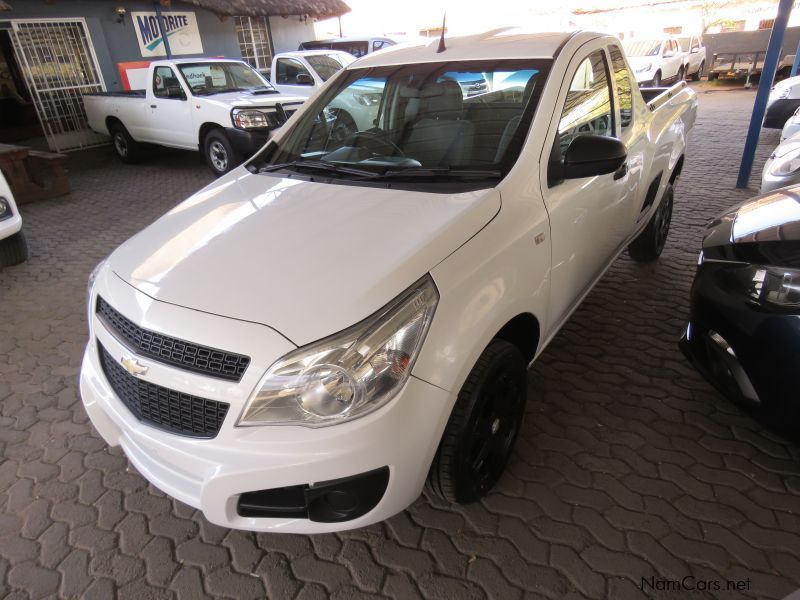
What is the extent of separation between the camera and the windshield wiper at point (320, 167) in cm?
250

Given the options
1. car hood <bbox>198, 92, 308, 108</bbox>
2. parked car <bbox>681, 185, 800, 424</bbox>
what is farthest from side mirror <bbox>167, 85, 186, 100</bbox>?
parked car <bbox>681, 185, 800, 424</bbox>

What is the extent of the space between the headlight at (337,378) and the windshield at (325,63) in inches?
378

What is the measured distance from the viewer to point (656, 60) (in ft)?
48.5

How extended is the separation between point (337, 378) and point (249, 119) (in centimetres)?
717

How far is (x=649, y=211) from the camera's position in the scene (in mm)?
3887

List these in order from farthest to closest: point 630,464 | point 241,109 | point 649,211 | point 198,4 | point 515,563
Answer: point 198,4, point 241,109, point 649,211, point 630,464, point 515,563

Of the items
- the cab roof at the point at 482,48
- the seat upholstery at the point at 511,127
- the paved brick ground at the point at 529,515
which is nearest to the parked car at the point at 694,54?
the cab roof at the point at 482,48

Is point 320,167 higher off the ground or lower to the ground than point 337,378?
higher

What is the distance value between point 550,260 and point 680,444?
119 centimetres

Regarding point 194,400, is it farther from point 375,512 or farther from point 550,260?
point 550,260

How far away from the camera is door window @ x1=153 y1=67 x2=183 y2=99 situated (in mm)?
8660

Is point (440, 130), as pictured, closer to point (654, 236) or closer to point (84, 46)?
point (654, 236)

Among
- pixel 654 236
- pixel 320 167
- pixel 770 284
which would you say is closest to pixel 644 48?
pixel 654 236

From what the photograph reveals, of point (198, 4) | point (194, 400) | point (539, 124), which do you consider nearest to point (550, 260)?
point (539, 124)
